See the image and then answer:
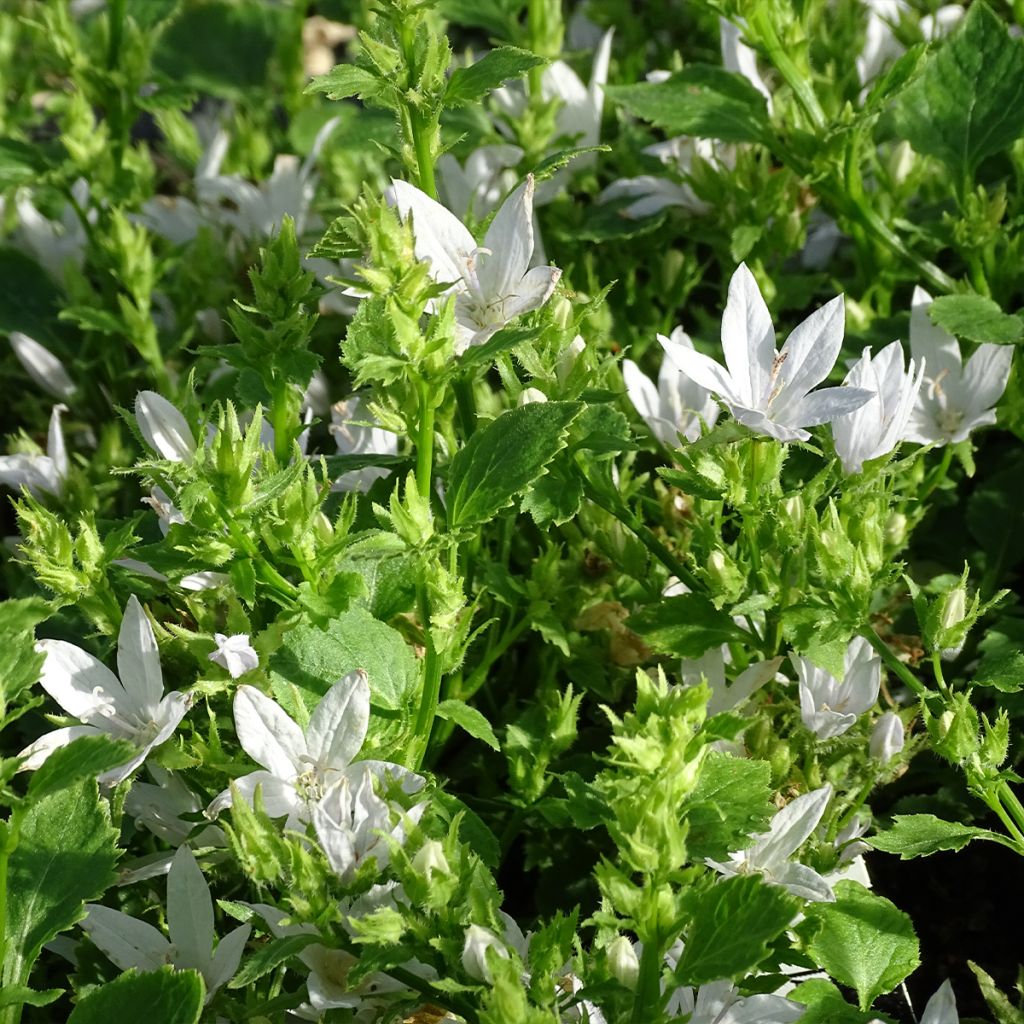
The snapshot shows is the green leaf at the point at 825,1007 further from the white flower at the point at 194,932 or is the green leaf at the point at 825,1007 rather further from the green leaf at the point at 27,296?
the green leaf at the point at 27,296

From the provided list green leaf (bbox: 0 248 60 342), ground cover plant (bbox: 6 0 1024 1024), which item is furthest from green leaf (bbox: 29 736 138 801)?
green leaf (bbox: 0 248 60 342)

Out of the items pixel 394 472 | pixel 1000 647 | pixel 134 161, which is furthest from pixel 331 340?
pixel 1000 647

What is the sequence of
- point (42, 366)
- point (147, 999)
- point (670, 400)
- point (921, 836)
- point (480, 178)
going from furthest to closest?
point (42, 366) → point (480, 178) → point (670, 400) → point (921, 836) → point (147, 999)

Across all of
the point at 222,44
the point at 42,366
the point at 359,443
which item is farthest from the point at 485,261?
the point at 222,44

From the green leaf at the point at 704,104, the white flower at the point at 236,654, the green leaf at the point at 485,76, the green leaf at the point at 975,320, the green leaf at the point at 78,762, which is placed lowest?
the white flower at the point at 236,654

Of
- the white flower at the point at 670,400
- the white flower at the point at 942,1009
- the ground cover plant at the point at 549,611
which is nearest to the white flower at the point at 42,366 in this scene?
the ground cover plant at the point at 549,611

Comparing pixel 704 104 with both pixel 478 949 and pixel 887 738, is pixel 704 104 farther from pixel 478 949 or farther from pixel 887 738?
pixel 478 949
